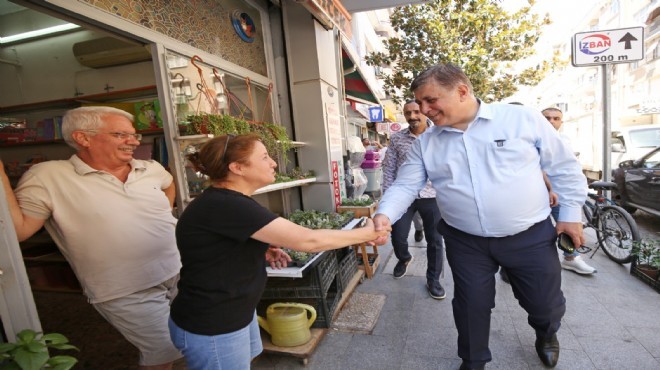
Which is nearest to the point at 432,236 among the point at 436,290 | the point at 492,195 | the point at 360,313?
the point at 436,290

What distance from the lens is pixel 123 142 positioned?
2.06 metres

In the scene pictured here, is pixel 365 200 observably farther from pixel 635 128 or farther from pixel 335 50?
pixel 635 128

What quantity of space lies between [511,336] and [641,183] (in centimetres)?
517

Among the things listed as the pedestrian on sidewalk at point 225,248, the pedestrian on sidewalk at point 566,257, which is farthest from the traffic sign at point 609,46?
the pedestrian on sidewalk at point 225,248

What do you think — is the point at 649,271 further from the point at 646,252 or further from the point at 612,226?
the point at 612,226

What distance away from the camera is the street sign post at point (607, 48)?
3.76 metres

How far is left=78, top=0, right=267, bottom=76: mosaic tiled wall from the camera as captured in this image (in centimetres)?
257

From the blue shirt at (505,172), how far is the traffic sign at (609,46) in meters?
2.72

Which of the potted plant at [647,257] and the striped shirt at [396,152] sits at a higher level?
the striped shirt at [396,152]

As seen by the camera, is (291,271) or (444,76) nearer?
(444,76)

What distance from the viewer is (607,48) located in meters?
3.83

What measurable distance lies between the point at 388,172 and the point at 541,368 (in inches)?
89.9

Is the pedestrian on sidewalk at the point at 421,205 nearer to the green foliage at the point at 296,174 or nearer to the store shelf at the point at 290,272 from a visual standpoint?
the green foliage at the point at 296,174

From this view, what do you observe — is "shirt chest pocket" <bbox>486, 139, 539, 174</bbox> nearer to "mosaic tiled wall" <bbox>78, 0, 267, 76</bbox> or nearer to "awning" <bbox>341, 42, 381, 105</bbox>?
"mosaic tiled wall" <bbox>78, 0, 267, 76</bbox>
